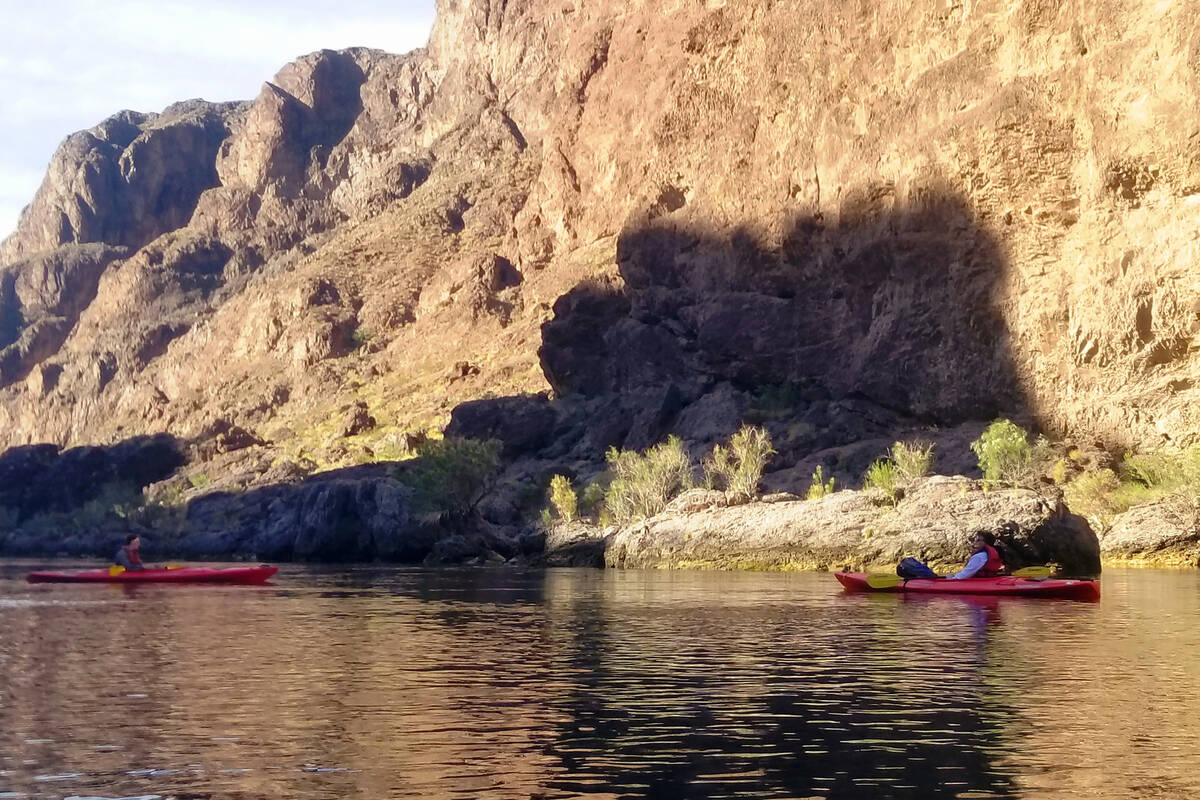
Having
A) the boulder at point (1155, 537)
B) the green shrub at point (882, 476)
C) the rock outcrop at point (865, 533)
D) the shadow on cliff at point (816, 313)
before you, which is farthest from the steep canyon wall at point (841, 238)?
the rock outcrop at point (865, 533)

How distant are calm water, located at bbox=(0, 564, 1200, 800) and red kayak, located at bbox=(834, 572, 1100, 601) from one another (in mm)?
1276

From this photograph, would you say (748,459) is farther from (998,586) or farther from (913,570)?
(998,586)

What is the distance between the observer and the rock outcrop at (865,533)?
5062 centimetres

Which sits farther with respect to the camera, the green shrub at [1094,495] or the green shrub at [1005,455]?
the green shrub at [1005,455]

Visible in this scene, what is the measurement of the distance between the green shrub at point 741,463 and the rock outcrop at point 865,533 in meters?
4.90

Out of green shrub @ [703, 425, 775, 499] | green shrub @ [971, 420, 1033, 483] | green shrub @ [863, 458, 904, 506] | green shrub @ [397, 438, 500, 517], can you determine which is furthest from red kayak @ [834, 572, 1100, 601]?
green shrub @ [397, 438, 500, 517]

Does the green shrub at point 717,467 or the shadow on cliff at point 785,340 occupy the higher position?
the shadow on cliff at point 785,340

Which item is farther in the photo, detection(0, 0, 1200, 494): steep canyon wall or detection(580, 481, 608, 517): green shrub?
detection(580, 481, 608, 517): green shrub

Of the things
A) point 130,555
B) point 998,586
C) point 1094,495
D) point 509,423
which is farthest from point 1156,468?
point 509,423

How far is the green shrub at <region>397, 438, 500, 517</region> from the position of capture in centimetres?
8450

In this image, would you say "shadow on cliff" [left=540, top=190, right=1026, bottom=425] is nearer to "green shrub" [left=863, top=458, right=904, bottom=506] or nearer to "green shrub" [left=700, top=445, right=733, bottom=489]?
"green shrub" [left=863, top=458, right=904, bottom=506]

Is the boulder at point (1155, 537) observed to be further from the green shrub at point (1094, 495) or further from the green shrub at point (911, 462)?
the green shrub at point (911, 462)

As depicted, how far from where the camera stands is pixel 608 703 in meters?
20.1

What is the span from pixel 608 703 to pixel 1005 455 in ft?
186
